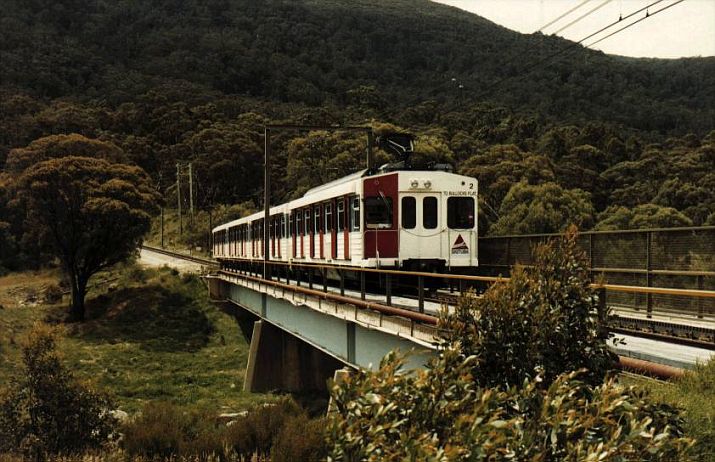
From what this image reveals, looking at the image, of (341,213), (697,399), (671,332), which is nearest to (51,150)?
(341,213)

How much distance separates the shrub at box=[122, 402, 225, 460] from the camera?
16688 mm

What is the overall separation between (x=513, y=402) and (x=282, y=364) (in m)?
23.9

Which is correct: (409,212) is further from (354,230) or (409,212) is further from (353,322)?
(353,322)

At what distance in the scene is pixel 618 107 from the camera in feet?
410

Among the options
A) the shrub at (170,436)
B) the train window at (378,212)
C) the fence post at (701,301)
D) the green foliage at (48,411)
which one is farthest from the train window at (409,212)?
the green foliage at (48,411)

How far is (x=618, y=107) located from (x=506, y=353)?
5134 inches

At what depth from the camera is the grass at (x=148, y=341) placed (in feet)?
92.1

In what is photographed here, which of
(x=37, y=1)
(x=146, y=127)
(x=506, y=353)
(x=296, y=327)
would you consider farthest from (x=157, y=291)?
(x=37, y=1)

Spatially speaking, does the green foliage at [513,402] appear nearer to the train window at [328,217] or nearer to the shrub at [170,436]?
the shrub at [170,436]

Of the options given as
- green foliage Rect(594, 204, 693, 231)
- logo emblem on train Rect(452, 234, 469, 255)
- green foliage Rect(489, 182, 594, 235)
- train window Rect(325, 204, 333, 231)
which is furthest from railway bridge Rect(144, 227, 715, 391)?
green foliage Rect(594, 204, 693, 231)

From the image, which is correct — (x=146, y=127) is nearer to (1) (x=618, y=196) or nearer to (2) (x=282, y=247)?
(1) (x=618, y=196)

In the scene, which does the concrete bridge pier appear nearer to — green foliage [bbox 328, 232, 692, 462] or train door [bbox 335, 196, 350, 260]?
train door [bbox 335, 196, 350, 260]

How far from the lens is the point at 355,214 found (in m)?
18.5

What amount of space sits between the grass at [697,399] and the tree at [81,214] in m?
35.7
